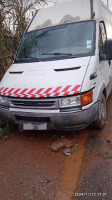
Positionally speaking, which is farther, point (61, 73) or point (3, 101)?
point (3, 101)

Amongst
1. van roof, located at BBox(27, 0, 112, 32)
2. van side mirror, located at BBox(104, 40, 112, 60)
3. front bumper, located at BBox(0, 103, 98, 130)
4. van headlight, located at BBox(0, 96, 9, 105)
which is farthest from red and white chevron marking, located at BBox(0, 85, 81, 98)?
van roof, located at BBox(27, 0, 112, 32)

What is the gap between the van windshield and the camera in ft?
11.9

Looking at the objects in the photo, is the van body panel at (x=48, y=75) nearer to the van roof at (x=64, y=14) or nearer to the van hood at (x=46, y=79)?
the van hood at (x=46, y=79)

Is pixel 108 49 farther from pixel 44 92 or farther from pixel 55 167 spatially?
pixel 55 167

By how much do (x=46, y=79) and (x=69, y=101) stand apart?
547 mm

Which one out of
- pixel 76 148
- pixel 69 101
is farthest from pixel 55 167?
pixel 69 101

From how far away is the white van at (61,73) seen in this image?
3.03 m

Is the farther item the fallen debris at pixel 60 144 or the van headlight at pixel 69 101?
the fallen debris at pixel 60 144

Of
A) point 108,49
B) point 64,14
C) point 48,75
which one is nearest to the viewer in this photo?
point 48,75

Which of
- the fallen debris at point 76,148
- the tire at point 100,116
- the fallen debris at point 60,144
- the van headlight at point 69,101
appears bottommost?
the fallen debris at point 76,148

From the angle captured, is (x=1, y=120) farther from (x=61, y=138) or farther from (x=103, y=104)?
(x=103, y=104)

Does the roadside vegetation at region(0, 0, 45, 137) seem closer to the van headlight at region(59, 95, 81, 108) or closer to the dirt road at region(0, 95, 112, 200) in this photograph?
the dirt road at region(0, 95, 112, 200)

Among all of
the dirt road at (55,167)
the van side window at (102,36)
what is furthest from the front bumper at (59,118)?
the van side window at (102,36)

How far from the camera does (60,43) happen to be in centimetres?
383
